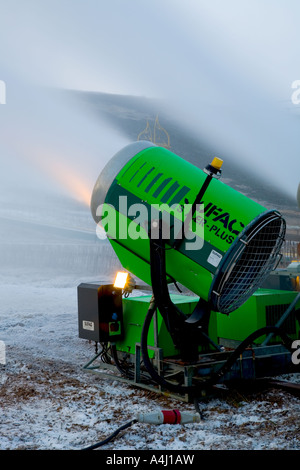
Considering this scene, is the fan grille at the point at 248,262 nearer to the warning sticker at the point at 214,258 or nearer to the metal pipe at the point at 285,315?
the warning sticker at the point at 214,258

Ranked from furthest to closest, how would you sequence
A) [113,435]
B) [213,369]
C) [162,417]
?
[213,369]
[162,417]
[113,435]

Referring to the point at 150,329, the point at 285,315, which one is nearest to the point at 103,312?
the point at 150,329

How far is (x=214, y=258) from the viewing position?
3.84 meters

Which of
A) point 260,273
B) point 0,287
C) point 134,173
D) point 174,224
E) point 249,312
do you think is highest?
point 134,173

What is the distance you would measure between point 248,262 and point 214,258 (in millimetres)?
262

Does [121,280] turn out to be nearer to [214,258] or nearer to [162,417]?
[214,258]

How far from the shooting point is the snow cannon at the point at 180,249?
3873 mm

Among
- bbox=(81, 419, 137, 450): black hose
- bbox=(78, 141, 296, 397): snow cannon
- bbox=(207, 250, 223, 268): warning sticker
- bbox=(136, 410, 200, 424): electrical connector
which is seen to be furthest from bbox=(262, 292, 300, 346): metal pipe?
bbox=(81, 419, 137, 450): black hose

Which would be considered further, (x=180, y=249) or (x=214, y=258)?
(x=180, y=249)

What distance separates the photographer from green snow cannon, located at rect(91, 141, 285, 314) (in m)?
3.84

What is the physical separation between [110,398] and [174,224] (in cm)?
141
